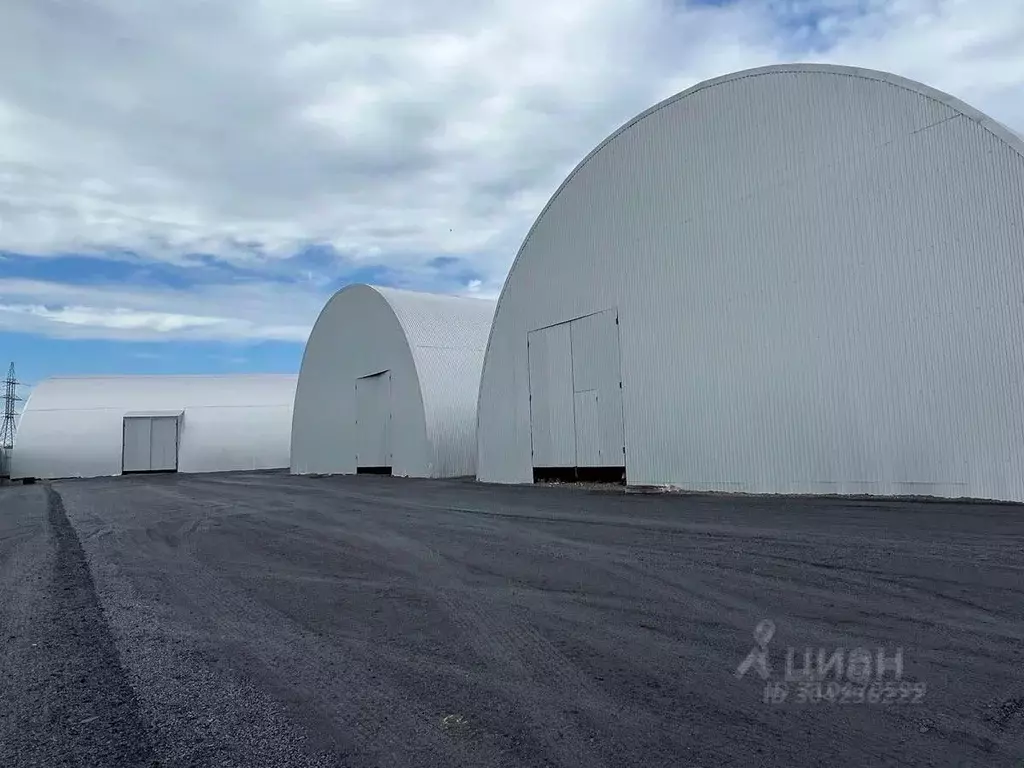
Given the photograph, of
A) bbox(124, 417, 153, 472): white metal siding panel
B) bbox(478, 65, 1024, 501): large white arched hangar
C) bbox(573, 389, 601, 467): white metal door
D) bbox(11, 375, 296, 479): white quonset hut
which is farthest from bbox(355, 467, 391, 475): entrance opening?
bbox(124, 417, 153, 472): white metal siding panel

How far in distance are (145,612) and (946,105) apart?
37.0 ft

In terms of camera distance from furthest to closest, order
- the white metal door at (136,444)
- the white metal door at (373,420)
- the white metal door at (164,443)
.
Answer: the white metal door at (164,443)
the white metal door at (136,444)
the white metal door at (373,420)

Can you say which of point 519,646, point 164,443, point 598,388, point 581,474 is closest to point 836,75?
point 598,388

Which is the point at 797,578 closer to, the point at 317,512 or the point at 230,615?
the point at 230,615

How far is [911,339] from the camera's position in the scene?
10.8 metres

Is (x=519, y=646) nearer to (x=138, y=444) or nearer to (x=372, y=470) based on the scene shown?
(x=372, y=470)

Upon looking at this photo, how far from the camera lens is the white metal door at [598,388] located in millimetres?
15891

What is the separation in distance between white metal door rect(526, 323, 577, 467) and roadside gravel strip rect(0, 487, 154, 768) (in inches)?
448

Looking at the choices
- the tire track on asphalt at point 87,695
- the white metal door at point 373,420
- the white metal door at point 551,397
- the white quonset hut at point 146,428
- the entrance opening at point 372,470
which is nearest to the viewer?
the tire track on asphalt at point 87,695

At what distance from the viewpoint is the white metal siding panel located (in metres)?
37.6

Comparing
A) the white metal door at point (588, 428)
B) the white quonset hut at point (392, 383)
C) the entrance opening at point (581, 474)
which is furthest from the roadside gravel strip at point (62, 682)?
the white quonset hut at point (392, 383)

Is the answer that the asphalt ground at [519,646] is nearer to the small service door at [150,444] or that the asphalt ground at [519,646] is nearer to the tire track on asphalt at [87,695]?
the tire track on asphalt at [87,695]

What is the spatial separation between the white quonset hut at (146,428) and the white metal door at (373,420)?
13806mm

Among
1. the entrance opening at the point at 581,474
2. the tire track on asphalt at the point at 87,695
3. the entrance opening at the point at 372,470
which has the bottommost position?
the tire track on asphalt at the point at 87,695
